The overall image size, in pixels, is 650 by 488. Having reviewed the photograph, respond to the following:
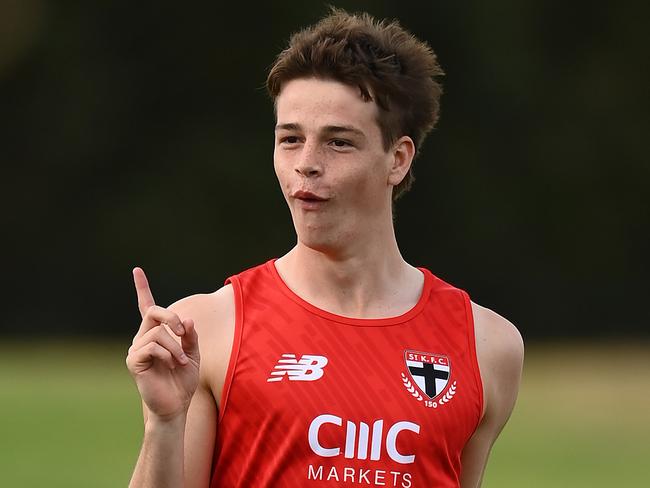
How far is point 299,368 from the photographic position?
389 centimetres

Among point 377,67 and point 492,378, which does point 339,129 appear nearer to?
point 377,67

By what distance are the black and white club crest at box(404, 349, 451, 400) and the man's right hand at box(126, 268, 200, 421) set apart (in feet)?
2.21

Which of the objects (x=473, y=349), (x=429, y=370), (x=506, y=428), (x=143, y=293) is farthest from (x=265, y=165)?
(x=143, y=293)

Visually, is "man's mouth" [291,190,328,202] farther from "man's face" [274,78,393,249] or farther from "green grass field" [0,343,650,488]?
"green grass field" [0,343,650,488]

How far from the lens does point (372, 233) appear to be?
411cm

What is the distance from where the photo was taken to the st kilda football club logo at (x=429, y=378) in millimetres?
3928

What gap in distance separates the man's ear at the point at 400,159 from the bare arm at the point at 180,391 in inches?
22.6

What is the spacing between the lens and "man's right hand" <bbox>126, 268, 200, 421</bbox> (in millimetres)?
3463

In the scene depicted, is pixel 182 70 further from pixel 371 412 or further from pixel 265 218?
pixel 371 412

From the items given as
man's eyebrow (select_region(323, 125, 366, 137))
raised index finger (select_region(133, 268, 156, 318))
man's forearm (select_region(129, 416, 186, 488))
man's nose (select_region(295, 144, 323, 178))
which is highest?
man's eyebrow (select_region(323, 125, 366, 137))

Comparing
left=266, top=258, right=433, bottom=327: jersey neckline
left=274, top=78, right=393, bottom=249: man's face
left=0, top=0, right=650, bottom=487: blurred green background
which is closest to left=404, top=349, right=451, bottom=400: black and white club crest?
left=266, top=258, right=433, bottom=327: jersey neckline

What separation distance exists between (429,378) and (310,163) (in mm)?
688

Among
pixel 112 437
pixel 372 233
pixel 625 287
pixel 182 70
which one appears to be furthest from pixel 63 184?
pixel 372 233

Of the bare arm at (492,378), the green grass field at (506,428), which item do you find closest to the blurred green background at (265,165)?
the green grass field at (506,428)
